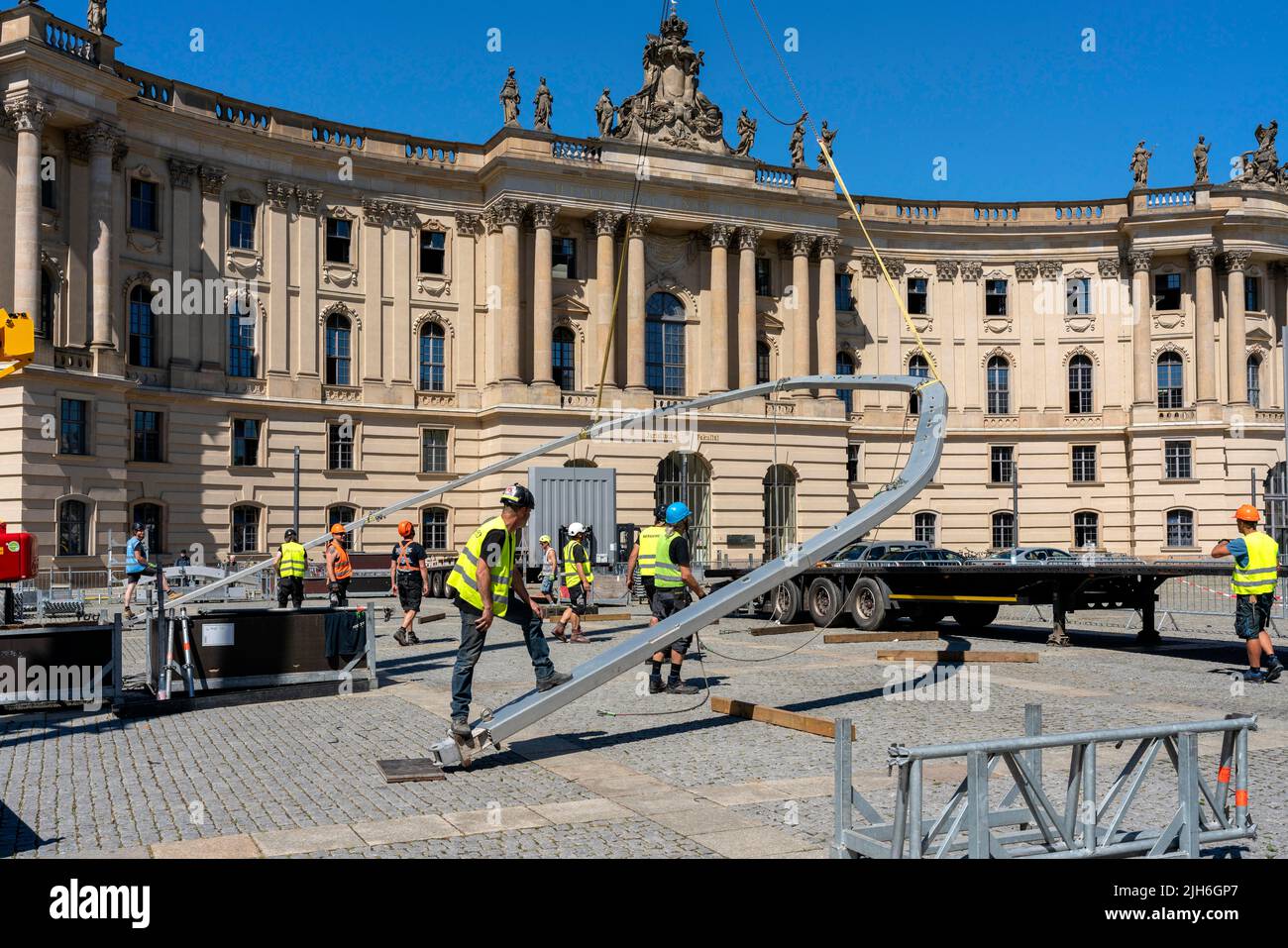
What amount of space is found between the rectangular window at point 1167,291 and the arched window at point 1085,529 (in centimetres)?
1043

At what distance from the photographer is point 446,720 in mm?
12344

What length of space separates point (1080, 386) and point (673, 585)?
46.7 metres

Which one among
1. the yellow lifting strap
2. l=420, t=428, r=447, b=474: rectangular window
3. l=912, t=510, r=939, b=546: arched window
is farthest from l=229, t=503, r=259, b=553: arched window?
the yellow lifting strap

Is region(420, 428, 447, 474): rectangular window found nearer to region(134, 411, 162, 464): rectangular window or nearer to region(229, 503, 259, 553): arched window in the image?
region(229, 503, 259, 553): arched window

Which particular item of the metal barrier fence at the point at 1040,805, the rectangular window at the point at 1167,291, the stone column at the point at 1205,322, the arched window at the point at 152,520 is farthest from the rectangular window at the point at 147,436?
the stone column at the point at 1205,322

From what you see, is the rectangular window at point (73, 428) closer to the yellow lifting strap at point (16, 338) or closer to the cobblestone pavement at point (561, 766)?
the cobblestone pavement at point (561, 766)

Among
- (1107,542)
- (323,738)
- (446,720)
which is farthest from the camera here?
(1107,542)

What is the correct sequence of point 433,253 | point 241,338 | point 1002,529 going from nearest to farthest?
point 241,338
point 433,253
point 1002,529

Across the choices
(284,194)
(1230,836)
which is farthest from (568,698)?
(284,194)

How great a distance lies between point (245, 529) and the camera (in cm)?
4219

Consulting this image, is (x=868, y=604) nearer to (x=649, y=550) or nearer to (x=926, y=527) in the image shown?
(x=649, y=550)

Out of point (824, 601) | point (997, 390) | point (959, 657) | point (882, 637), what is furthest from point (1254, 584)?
point (997, 390)
